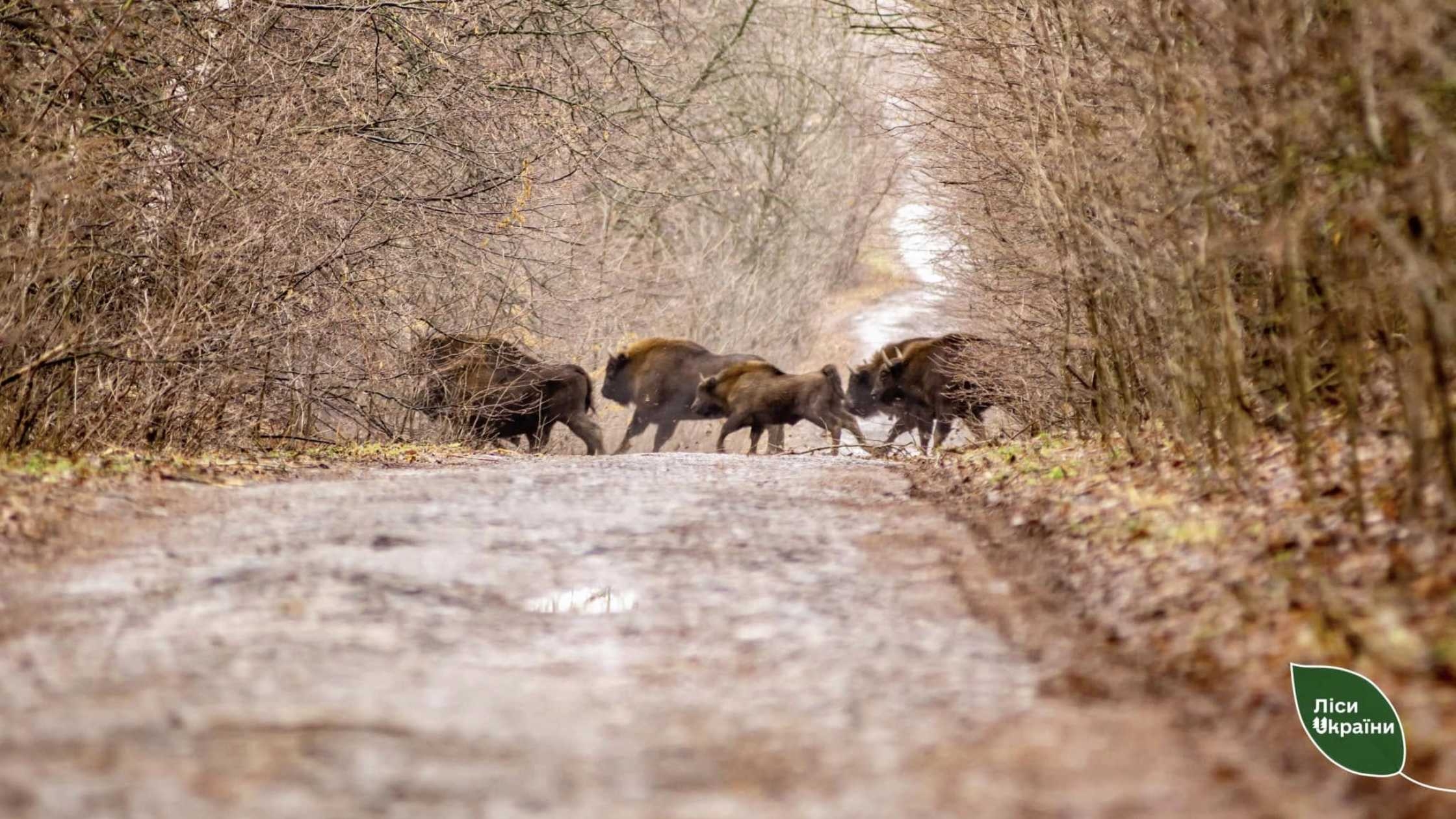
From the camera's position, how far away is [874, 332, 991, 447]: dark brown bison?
20.4 metres

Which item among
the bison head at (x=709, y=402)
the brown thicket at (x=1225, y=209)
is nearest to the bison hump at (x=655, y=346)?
the bison head at (x=709, y=402)

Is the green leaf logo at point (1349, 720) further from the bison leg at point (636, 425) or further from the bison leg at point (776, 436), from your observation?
the bison leg at point (636, 425)

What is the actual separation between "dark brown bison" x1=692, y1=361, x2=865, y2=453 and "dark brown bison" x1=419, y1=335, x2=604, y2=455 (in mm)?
2023

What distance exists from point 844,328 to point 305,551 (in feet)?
136

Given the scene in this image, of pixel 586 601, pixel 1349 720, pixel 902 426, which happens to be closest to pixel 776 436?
pixel 902 426

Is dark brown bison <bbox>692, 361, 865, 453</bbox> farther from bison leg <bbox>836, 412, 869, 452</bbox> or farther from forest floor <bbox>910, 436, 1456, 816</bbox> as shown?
forest floor <bbox>910, 436, 1456, 816</bbox>

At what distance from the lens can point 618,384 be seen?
2544 centimetres

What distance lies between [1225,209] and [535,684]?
207 inches

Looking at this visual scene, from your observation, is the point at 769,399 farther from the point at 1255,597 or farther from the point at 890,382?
the point at 1255,597

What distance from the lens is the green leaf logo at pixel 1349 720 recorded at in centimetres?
418

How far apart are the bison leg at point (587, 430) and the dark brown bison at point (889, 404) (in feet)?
12.6

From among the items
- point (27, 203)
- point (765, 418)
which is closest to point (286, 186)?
point (27, 203)

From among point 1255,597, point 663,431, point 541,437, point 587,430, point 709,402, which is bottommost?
point 1255,597

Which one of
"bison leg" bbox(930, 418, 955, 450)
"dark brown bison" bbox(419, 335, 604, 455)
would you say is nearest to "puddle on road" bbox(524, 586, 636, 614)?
"dark brown bison" bbox(419, 335, 604, 455)
